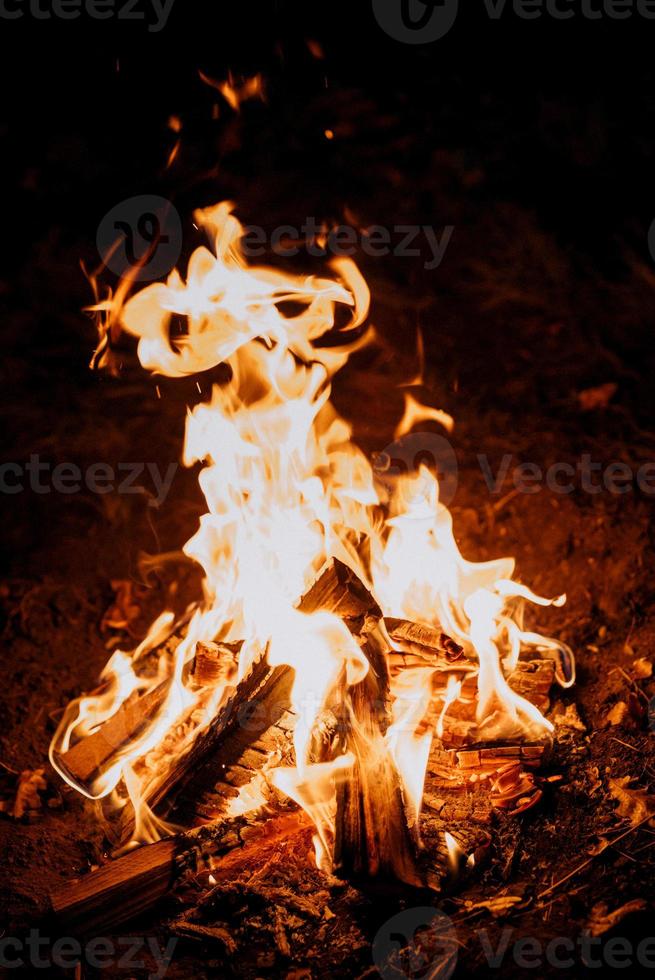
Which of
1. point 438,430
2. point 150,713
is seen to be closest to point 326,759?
point 150,713

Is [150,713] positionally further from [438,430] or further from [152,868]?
[438,430]

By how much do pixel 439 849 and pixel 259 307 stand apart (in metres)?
2.59

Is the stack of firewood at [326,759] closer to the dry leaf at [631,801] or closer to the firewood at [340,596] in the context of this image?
the firewood at [340,596]

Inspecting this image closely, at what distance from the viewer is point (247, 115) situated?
22.2 ft

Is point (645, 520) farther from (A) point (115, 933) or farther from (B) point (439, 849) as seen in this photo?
(A) point (115, 933)

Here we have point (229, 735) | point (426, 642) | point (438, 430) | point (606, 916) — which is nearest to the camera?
point (606, 916)

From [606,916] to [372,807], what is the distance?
75 centimetres

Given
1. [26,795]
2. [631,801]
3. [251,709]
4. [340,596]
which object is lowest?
[26,795]

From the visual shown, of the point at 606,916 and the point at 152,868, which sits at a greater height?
the point at 606,916

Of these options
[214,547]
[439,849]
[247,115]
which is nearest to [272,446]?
[214,547]

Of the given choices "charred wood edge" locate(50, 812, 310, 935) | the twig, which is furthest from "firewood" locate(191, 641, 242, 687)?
the twig

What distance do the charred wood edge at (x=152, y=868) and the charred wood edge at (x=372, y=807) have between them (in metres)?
0.28

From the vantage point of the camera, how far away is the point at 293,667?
2926mm

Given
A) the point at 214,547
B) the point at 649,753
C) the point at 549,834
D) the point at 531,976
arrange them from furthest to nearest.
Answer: the point at 214,547
the point at 649,753
the point at 549,834
the point at 531,976
